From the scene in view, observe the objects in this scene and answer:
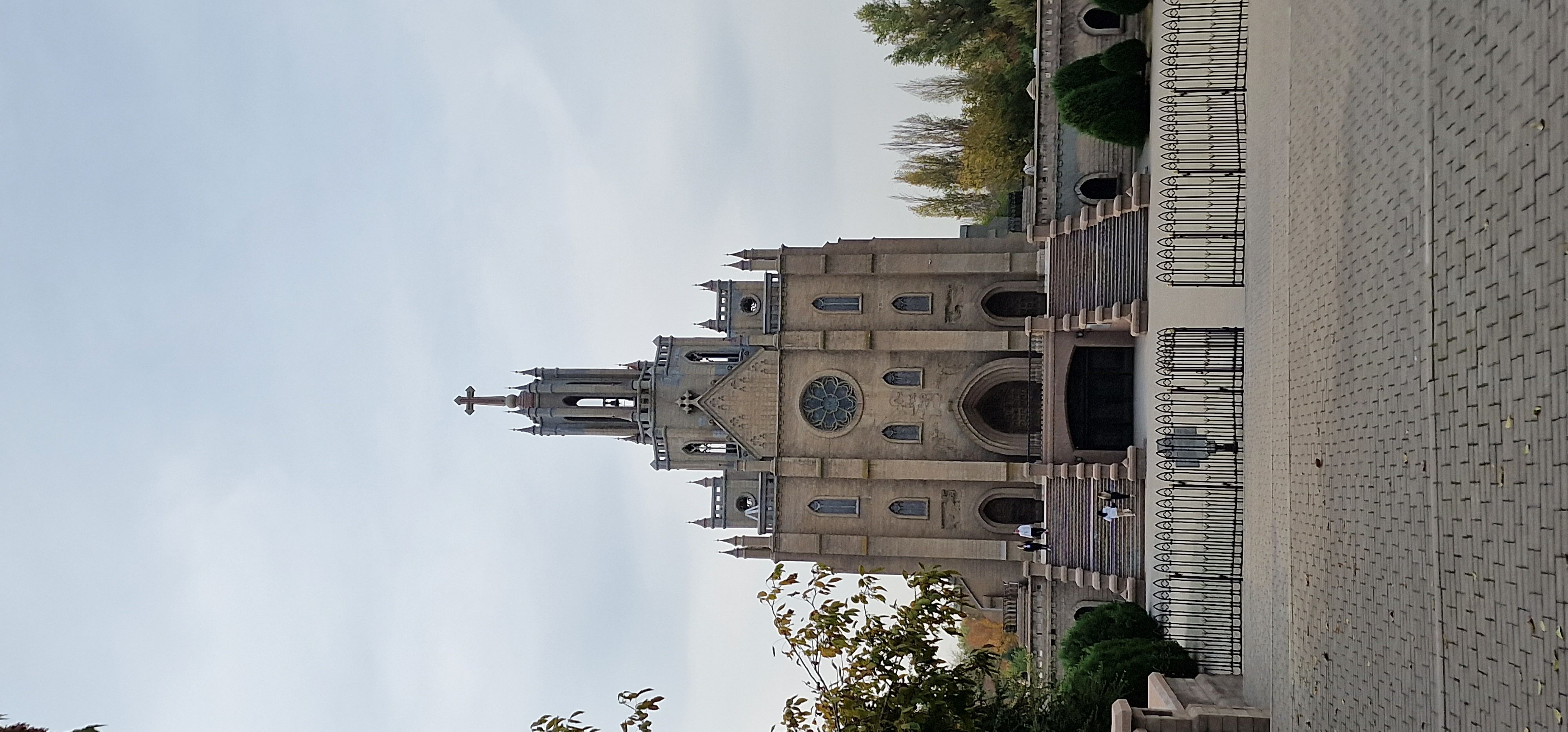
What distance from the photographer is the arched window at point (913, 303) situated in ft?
108

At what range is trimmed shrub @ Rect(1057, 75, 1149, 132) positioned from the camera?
26.7 metres

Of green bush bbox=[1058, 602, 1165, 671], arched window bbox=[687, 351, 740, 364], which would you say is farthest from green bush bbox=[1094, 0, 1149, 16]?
arched window bbox=[687, 351, 740, 364]

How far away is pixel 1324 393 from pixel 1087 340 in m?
17.2

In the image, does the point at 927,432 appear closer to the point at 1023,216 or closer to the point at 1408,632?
the point at 1023,216

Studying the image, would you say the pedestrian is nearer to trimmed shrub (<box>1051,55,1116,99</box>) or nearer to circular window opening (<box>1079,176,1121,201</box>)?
circular window opening (<box>1079,176,1121,201</box>)

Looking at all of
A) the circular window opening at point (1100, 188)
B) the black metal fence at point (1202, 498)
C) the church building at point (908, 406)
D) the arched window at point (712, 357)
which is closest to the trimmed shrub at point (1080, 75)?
the circular window opening at point (1100, 188)

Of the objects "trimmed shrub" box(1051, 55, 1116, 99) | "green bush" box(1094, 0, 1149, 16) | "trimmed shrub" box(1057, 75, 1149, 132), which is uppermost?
"green bush" box(1094, 0, 1149, 16)

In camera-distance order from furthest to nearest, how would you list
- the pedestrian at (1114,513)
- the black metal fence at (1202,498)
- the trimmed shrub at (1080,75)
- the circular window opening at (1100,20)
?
the circular window opening at (1100,20)
the trimmed shrub at (1080,75)
the pedestrian at (1114,513)
the black metal fence at (1202,498)

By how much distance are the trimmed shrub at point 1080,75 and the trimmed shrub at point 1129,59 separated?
287mm

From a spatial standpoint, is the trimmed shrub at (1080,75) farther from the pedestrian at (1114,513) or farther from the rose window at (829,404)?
the rose window at (829,404)

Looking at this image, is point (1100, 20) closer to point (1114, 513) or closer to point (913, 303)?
point (913, 303)

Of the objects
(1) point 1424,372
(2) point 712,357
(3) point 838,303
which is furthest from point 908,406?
(1) point 1424,372

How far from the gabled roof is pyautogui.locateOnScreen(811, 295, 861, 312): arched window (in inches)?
71.1

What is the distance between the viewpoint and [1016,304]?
3322 cm
